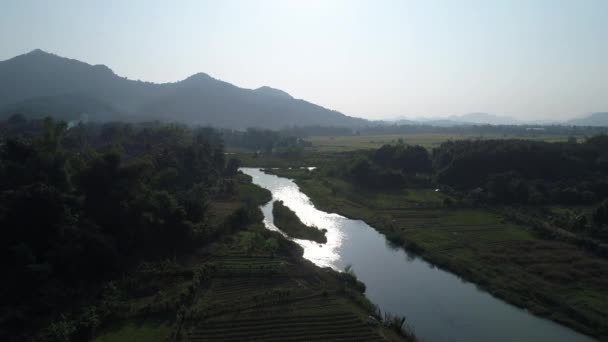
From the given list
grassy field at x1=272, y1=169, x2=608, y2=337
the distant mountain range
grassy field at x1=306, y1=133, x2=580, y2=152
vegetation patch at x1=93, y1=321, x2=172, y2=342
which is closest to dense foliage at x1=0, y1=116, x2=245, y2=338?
vegetation patch at x1=93, y1=321, x2=172, y2=342

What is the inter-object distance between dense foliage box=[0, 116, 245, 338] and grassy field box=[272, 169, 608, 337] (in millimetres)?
13775

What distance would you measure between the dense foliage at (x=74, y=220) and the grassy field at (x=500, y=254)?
45.2 feet

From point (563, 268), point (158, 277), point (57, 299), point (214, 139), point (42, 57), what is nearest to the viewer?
point (57, 299)

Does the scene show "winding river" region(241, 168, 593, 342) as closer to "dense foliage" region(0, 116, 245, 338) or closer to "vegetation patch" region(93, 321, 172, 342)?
"dense foliage" region(0, 116, 245, 338)

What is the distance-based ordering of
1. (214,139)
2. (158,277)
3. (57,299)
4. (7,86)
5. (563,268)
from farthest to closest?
(7,86) → (214,139) → (563,268) → (158,277) → (57,299)

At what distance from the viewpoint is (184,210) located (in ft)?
81.9

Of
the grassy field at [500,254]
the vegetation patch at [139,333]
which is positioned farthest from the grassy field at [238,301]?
the grassy field at [500,254]

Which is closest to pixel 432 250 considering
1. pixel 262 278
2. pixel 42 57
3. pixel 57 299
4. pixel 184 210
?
pixel 262 278

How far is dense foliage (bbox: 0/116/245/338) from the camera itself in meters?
17.5

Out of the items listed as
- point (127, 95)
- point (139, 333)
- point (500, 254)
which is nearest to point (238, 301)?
point (139, 333)

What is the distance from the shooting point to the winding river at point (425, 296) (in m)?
17.1

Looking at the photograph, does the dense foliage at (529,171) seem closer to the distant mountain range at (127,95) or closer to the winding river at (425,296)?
the winding river at (425,296)

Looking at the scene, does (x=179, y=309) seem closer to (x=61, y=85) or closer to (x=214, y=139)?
(x=214, y=139)

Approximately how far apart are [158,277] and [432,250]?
1737cm
